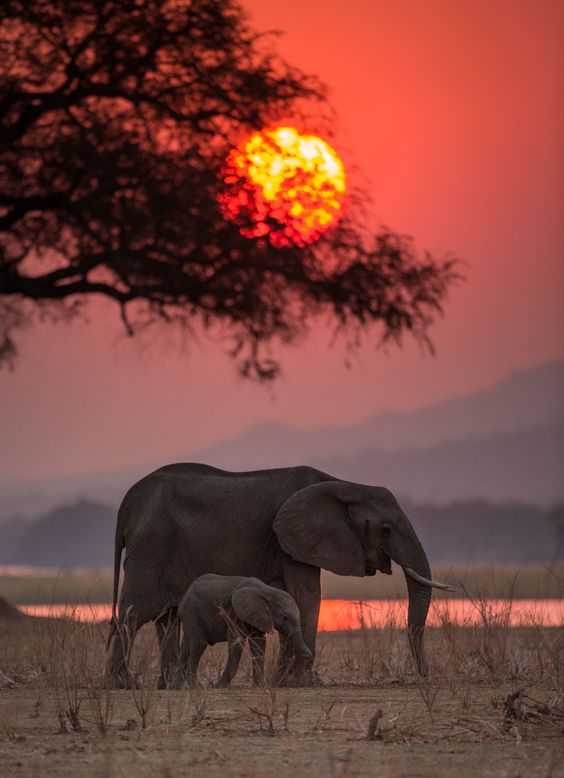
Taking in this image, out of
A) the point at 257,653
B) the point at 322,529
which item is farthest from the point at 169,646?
the point at 322,529

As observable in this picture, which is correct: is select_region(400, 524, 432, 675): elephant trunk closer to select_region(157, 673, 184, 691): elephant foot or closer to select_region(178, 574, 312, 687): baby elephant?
select_region(178, 574, 312, 687): baby elephant

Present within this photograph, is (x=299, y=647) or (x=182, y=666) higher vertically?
(x=299, y=647)

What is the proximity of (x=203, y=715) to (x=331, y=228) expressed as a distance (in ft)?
42.4

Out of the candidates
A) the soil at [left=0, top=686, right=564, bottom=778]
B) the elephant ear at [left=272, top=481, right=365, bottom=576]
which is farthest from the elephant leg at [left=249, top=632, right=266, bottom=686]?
the elephant ear at [left=272, top=481, right=365, bottom=576]

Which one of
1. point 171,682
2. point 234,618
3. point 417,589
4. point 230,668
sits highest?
point 417,589

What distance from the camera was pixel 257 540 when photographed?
11734 millimetres

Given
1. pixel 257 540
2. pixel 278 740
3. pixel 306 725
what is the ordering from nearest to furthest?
pixel 278 740 < pixel 306 725 < pixel 257 540

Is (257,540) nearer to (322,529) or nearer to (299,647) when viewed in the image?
(322,529)

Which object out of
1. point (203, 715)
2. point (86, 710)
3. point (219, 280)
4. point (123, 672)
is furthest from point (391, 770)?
point (219, 280)

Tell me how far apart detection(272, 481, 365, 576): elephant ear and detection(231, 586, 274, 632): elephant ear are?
1167 mm

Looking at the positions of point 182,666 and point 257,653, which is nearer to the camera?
point 257,653

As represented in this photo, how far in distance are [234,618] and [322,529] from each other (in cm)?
144

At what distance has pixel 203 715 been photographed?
8062 millimetres

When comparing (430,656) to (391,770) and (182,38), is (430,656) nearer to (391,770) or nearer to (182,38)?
(391,770)
